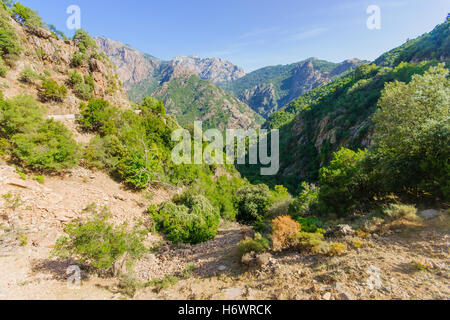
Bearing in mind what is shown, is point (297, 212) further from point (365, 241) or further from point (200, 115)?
point (200, 115)

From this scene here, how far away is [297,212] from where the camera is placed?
15414mm

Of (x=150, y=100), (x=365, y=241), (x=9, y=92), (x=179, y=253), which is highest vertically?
(x=150, y=100)

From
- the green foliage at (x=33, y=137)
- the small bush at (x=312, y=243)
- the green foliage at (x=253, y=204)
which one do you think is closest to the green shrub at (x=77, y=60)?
the green foliage at (x=33, y=137)

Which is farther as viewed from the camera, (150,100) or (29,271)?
(150,100)

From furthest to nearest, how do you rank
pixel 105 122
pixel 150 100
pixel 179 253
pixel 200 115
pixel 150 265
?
pixel 200 115, pixel 150 100, pixel 105 122, pixel 179 253, pixel 150 265

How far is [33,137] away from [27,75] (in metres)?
10.6

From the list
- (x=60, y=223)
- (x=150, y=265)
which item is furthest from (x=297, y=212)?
(x=60, y=223)

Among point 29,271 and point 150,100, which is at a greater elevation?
point 150,100

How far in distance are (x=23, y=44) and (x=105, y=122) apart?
13.2 meters

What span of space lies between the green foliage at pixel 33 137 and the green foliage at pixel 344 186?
1947 cm

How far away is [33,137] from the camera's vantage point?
1260 cm

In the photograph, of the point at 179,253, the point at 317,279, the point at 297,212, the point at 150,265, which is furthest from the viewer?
the point at 297,212

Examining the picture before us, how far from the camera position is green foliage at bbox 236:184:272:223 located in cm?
2267

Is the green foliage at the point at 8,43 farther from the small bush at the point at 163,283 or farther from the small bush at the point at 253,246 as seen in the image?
the small bush at the point at 253,246
